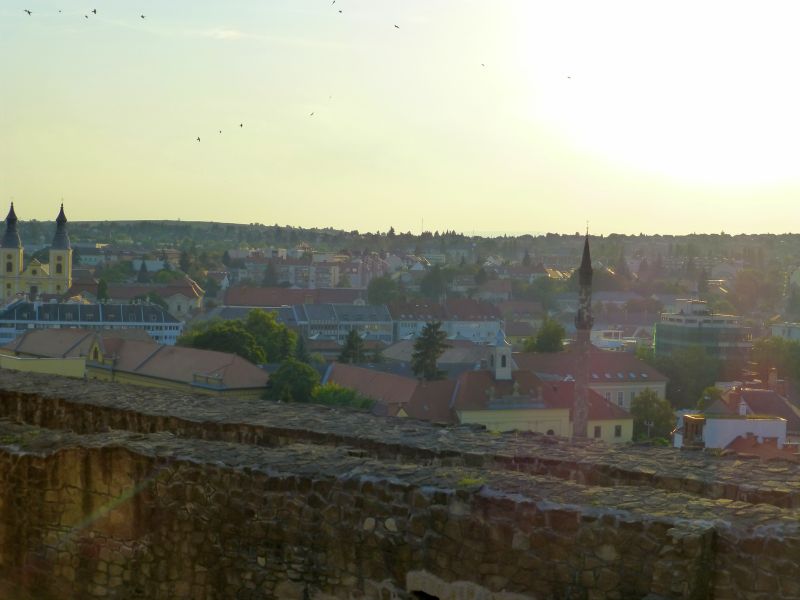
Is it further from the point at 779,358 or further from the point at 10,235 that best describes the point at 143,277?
the point at 779,358

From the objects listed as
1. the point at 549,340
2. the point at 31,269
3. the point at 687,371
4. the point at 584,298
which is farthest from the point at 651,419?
the point at 31,269

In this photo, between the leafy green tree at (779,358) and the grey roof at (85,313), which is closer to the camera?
the leafy green tree at (779,358)

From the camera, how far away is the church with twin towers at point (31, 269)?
99.6 meters

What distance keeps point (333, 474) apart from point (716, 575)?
2.14m

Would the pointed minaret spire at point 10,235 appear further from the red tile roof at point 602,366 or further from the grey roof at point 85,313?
the red tile roof at point 602,366

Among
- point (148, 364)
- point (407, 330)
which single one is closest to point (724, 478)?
point (148, 364)

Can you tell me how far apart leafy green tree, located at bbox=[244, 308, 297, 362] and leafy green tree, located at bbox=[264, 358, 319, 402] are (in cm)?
1424

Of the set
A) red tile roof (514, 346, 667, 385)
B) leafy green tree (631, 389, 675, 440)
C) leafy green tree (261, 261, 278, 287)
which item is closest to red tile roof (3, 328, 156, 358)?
red tile roof (514, 346, 667, 385)

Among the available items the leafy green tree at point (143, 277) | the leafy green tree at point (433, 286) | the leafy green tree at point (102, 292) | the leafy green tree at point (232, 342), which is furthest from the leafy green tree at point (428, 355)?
the leafy green tree at point (143, 277)

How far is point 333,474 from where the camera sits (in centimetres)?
595

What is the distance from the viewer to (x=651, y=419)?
49.5 m

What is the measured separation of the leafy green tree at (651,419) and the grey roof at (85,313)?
140ft

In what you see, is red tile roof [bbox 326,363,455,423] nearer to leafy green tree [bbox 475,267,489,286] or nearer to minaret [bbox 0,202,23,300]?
minaret [bbox 0,202,23,300]

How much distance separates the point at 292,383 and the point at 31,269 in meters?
69.3
